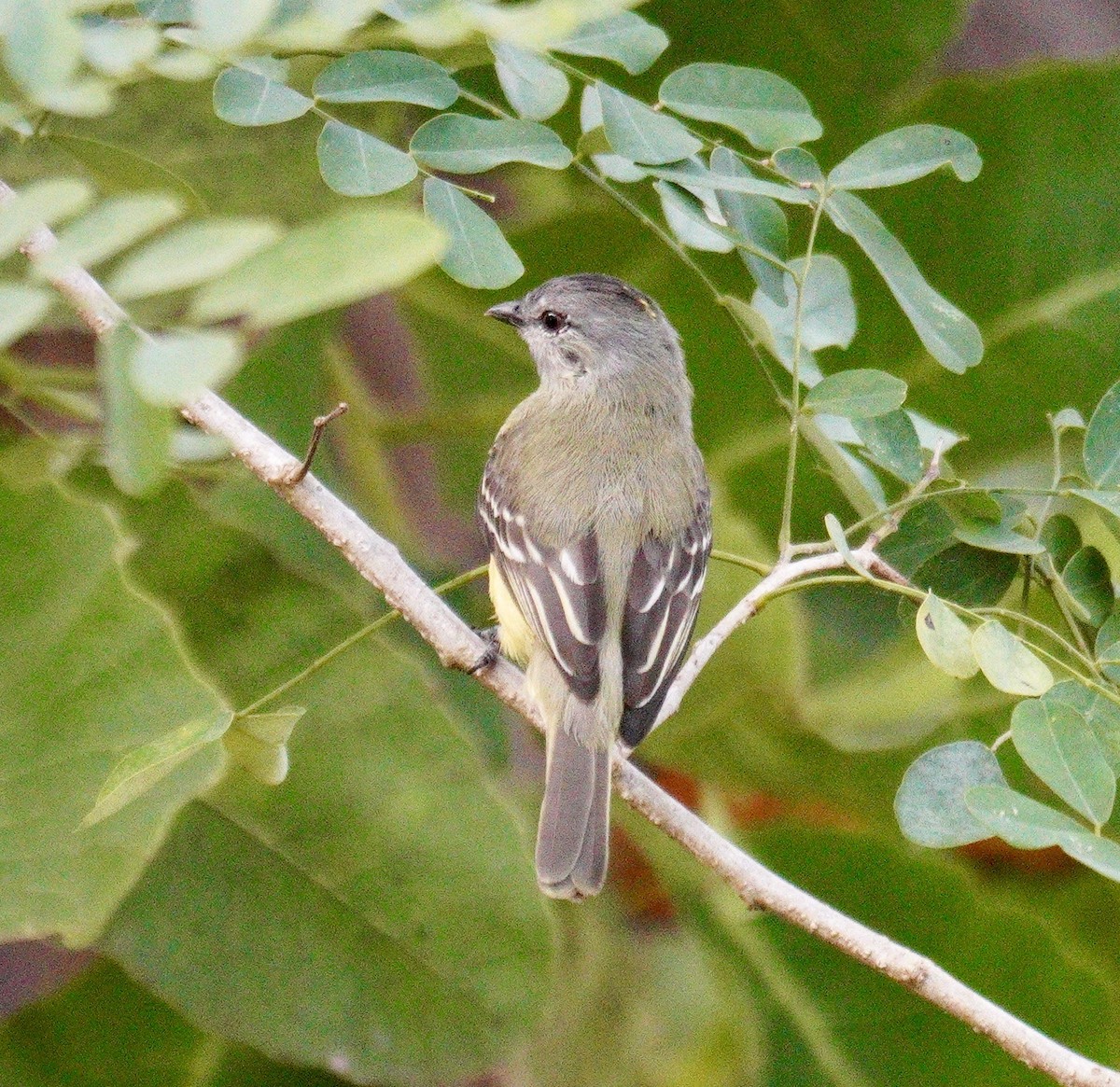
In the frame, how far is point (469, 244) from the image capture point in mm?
1639

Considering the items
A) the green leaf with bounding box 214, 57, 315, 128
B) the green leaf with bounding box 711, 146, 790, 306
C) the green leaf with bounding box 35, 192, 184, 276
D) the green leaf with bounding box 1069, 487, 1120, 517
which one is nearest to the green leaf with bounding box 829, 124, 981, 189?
the green leaf with bounding box 711, 146, 790, 306

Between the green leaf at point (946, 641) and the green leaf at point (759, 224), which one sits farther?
the green leaf at point (759, 224)

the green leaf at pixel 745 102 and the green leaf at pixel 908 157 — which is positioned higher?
the green leaf at pixel 745 102

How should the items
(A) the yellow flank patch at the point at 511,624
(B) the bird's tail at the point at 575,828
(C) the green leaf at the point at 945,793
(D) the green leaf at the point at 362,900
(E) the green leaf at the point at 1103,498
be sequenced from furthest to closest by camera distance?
(A) the yellow flank patch at the point at 511,624
(D) the green leaf at the point at 362,900
(B) the bird's tail at the point at 575,828
(E) the green leaf at the point at 1103,498
(C) the green leaf at the point at 945,793

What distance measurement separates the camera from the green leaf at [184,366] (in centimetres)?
83

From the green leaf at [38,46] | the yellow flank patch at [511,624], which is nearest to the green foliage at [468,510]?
the green leaf at [38,46]

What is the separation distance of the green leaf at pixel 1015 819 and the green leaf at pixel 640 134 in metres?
0.70

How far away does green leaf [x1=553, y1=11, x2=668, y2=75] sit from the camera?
5.16 ft

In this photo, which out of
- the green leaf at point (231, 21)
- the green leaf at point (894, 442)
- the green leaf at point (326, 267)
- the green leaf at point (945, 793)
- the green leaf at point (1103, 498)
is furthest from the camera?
the green leaf at point (894, 442)

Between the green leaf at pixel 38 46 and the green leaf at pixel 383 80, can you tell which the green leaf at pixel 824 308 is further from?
the green leaf at pixel 38 46

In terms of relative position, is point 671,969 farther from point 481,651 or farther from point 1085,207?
point 1085,207

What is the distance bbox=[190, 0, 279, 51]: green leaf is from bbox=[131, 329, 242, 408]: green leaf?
12.3 inches

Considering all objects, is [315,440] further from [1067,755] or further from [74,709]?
[1067,755]

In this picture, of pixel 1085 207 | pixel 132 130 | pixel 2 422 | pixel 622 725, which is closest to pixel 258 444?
pixel 622 725
